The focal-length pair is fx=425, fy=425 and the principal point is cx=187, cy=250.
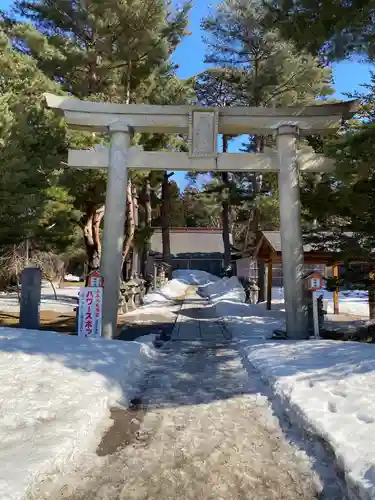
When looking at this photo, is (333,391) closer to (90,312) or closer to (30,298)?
→ (90,312)

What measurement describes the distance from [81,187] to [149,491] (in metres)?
12.5

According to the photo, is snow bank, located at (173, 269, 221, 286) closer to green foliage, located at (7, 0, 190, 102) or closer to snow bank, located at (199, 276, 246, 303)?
snow bank, located at (199, 276, 246, 303)

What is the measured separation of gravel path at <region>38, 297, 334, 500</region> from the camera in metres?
3.11

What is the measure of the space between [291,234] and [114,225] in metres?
4.26

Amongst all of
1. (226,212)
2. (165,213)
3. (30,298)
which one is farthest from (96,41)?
(165,213)

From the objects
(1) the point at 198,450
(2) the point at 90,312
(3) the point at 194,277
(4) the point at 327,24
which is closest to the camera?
(1) the point at 198,450

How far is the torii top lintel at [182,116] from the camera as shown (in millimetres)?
10258

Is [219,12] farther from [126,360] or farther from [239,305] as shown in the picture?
[126,360]

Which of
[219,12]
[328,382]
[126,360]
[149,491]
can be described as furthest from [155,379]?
[219,12]

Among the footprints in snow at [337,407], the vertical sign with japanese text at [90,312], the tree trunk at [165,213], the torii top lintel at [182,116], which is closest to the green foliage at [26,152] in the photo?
the torii top lintel at [182,116]

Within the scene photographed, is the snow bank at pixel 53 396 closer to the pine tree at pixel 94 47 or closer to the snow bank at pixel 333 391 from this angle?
the snow bank at pixel 333 391

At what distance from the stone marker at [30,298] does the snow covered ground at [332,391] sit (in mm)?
4961

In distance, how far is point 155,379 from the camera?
258 inches

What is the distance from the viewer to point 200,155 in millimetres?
10508
